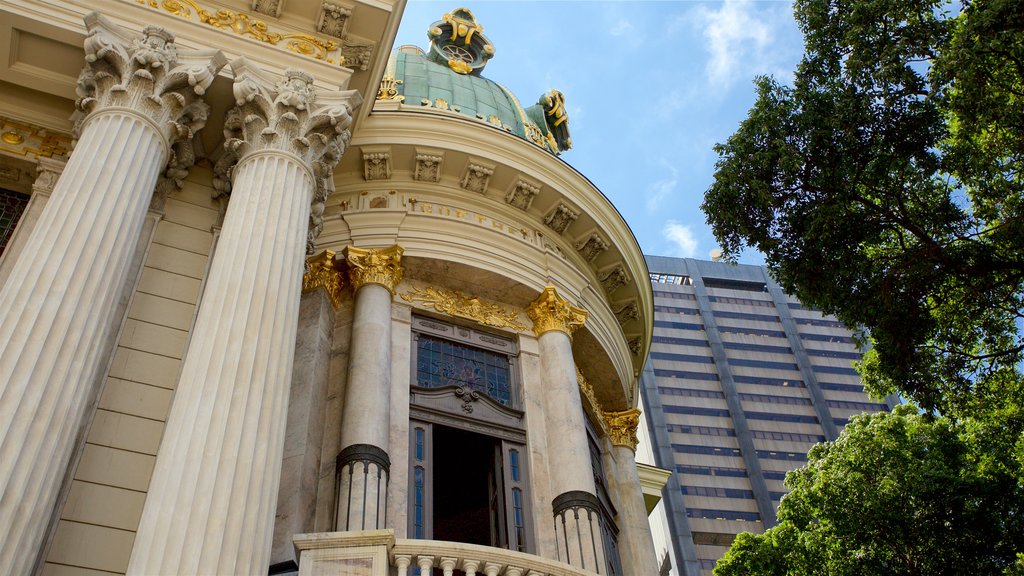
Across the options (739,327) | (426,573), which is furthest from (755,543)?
(739,327)

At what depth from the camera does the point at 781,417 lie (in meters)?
102

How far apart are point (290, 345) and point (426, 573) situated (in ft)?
10.0

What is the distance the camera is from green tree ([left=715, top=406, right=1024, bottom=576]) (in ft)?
65.2

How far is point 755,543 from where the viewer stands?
24531 mm

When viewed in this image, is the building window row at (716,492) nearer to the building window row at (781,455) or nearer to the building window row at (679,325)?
the building window row at (781,455)

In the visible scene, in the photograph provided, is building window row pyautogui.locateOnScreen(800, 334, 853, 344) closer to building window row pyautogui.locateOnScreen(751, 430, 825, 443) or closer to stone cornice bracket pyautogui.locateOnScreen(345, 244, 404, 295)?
building window row pyautogui.locateOnScreen(751, 430, 825, 443)

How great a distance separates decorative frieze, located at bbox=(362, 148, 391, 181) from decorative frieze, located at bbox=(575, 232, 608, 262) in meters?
4.40

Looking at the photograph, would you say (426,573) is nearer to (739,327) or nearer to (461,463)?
(461,463)

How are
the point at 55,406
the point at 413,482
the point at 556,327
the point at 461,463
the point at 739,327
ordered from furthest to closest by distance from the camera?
the point at 739,327, the point at 461,463, the point at 556,327, the point at 413,482, the point at 55,406

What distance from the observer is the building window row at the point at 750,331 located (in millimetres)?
110188

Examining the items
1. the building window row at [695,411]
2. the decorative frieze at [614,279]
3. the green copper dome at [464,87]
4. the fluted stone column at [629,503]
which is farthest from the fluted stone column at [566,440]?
the building window row at [695,411]

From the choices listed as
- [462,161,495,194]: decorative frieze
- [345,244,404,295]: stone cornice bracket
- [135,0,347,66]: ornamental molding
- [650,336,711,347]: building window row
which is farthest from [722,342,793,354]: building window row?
[135,0,347,66]: ornamental molding

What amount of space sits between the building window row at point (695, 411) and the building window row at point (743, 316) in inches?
575

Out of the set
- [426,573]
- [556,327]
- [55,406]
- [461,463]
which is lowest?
[426,573]
